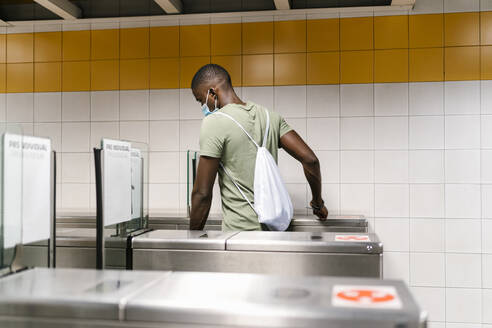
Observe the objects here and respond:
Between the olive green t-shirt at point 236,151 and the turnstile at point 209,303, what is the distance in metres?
1.08

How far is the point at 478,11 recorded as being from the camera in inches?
147

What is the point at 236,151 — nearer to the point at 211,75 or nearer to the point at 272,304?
the point at 211,75

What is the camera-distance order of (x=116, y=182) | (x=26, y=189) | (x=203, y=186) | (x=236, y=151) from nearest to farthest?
(x=26, y=189), (x=116, y=182), (x=203, y=186), (x=236, y=151)

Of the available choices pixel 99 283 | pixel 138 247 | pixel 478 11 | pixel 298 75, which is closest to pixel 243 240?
pixel 138 247

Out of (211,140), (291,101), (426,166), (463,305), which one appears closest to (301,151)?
(211,140)

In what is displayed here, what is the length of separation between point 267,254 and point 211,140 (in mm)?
644

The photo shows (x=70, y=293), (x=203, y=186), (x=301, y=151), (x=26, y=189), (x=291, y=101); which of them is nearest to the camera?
(x=70, y=293)

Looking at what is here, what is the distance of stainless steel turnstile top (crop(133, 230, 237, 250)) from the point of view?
1.84 meters

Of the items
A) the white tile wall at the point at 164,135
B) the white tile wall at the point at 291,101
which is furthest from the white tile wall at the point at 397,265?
the white tile wall at the point at 164,135

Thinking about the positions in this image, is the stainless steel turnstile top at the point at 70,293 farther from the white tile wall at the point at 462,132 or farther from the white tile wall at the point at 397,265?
A: the white tile wall at the point at 462,132

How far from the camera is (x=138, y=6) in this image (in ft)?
13.5

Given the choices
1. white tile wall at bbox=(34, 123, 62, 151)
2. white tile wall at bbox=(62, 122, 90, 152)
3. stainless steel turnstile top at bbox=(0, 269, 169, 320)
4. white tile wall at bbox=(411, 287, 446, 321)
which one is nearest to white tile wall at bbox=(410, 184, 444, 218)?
white tile wall at bbox=(411, 287, 446, 321)

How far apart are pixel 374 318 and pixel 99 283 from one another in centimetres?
66

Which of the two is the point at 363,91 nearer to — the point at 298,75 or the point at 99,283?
the point at 298,75
